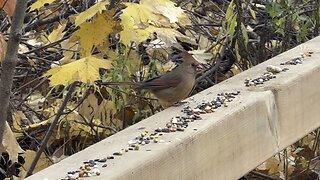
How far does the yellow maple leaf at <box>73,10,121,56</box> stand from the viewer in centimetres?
172

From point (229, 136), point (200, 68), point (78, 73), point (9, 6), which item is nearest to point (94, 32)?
point (78, 73)

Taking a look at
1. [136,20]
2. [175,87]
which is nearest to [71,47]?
[175,87]

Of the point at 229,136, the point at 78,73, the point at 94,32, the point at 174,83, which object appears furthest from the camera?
the point at 174,83

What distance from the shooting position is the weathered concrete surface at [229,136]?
43.4 inches

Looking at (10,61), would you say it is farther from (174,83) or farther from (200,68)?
(200,68)

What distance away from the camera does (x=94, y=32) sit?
1.72 meters

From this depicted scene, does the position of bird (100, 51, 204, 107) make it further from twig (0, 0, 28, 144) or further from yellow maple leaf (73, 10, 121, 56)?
twig (0, 0, 28, 144)

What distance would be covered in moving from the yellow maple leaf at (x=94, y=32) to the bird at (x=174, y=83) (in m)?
0.48

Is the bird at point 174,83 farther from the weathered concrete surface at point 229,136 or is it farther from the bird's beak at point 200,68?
the weathered concrete surface at point 229,136

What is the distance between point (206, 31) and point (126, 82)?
0.93 m

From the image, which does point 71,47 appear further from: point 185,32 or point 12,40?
point 12,40

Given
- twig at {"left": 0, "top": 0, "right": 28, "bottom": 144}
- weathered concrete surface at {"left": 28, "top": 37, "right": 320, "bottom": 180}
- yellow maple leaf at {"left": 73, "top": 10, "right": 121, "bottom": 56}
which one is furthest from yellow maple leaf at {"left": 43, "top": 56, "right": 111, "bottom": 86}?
twig at {"left": 0, "top": 0, "right": 28, "bottom": 144}

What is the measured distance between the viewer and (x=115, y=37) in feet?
7.68

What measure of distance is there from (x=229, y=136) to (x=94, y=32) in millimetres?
559
